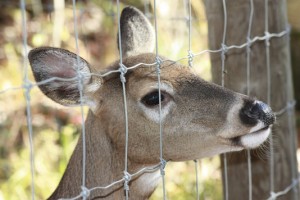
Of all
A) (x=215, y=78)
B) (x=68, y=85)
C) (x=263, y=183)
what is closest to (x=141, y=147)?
(x=68, y=85)

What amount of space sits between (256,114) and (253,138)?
0.15m

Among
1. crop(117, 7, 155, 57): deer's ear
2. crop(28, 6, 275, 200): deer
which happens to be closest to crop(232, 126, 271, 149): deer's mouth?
crop(28, 6, 275, 200): deer

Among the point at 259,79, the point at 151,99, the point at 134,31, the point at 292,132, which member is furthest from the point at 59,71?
the point at 292,132

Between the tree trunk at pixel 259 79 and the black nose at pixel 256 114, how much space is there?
0.89 meters

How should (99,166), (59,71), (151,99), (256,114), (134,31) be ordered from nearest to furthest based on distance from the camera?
(256,114), (59,71), (151,99), (99,166), (134,31)

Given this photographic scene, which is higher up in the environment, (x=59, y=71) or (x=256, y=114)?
(x=59, y=71)

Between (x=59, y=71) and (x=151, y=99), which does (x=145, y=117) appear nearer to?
(x=151, y=99)

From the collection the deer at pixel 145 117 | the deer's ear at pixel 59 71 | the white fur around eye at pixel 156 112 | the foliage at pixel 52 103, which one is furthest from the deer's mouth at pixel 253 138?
the foliage at pixel 52 103

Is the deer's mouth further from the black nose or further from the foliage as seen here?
the foliage

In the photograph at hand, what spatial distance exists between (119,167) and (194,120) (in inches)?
19.1

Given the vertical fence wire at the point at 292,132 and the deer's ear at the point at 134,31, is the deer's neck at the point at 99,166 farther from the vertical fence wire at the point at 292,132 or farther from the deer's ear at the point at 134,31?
the vertical fence wire at the point at 292,132

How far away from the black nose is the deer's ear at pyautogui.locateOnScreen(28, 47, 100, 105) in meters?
0.78

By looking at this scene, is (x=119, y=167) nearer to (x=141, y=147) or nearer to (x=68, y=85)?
(x=141, y=147)

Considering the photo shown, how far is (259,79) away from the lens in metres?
4.06
